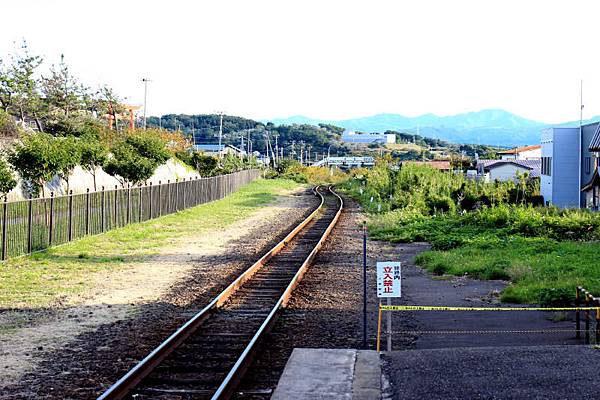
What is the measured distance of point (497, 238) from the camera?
77.5ft

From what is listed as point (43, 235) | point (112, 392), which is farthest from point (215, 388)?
point (43, 235)

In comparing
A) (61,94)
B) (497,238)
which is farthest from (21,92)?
(497,238)

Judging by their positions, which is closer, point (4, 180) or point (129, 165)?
point (4, 180)

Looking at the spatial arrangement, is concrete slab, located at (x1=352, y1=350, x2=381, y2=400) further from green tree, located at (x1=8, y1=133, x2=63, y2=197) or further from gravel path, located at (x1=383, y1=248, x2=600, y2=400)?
green tree, located at (x1=8, y1=133, x2=63, y2=197)

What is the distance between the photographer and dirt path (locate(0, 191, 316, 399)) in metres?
8.87

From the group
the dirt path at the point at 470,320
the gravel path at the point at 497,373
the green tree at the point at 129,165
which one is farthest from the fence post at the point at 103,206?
the gravel path at the point at 497,373

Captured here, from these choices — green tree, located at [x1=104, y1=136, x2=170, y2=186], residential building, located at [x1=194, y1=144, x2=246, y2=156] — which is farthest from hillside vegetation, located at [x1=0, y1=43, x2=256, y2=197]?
residential building, located at [x1=194, y1=144, x2=246, y2=156]

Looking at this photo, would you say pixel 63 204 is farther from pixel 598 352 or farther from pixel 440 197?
pixel 440 197

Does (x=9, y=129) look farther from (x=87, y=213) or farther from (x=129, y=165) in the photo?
(x=87, y=213)

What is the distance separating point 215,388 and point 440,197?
1229 inches

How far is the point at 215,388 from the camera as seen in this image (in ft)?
27.7

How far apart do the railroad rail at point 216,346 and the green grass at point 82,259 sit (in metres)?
3.62

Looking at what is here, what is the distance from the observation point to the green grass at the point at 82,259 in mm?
14936

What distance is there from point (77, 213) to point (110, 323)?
→ 12.1 meters
